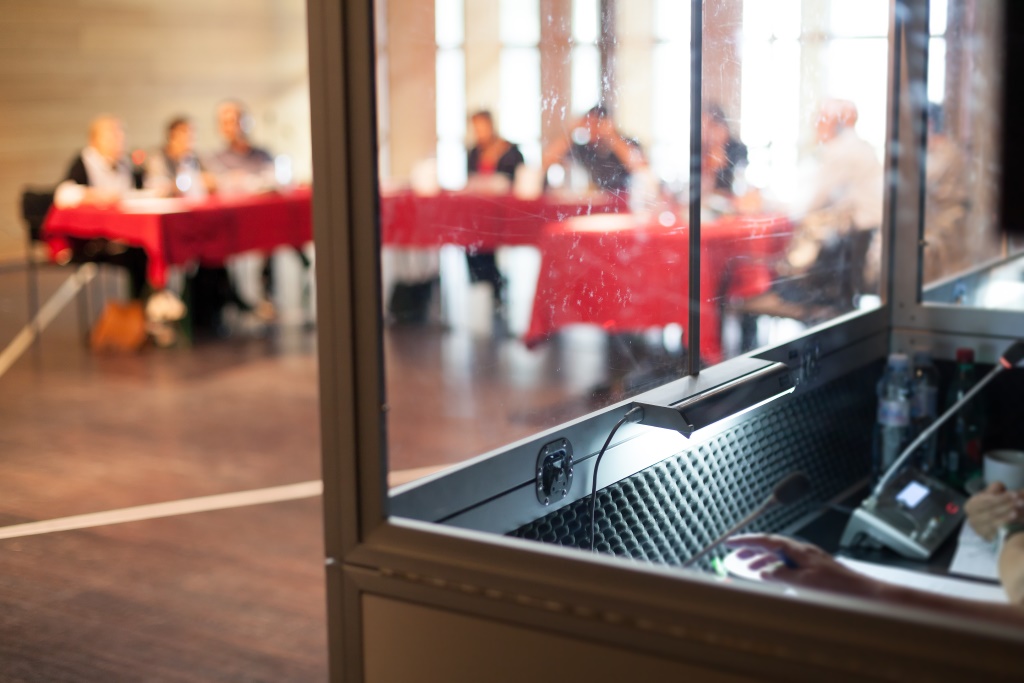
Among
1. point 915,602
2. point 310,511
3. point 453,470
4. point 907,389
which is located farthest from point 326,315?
point 310,511

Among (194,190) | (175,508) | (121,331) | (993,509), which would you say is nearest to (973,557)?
(993,509)

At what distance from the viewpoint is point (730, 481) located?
5.01 feet

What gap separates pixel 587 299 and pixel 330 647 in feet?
1.72

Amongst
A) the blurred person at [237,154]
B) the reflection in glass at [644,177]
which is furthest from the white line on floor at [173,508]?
the blurred person at [237,154]

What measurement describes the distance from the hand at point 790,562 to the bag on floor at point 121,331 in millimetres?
5129

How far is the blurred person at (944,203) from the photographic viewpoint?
6.72 feet

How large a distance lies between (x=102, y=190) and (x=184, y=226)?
66 cm

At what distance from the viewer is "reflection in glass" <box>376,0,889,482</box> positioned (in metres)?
1.31

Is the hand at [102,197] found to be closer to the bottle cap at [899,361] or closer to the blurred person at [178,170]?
the blurred person at [178,170]

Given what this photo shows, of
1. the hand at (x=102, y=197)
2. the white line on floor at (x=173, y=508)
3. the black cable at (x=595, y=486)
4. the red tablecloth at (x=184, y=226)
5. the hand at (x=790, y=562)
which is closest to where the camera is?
the hand at (x=790, y=562)

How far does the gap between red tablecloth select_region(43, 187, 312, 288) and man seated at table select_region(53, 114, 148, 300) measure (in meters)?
0.09

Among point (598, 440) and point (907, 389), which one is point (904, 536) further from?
point (598, 440)

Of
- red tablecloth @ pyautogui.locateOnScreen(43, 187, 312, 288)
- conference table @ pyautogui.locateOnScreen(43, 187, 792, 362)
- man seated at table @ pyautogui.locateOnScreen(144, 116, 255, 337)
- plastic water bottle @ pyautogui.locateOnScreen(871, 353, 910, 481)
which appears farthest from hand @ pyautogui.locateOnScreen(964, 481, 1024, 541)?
man seated at table @ pyautogui.locateOnScreen(144, 116, 255, 337)

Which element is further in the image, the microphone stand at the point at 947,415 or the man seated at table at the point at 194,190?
the man seated at table at the point at 194,190
